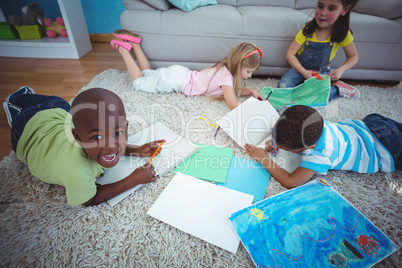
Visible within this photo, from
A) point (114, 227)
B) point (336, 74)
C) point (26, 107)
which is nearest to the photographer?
point (114, 227)

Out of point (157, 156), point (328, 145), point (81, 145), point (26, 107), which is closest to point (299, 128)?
point (328, 145)

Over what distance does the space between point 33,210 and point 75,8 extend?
1.70 meters

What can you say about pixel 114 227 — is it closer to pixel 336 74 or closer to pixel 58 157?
pixel 58 157

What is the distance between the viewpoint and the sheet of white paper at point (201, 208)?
0.62 m

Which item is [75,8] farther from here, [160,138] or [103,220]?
[103,220]

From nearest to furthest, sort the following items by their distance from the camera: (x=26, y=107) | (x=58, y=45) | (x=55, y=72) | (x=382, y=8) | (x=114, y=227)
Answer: (x=114, y=227) < (x=26, y=107) < (x=382, y=8) < (x=55, y=72) < (x=58, y=45)

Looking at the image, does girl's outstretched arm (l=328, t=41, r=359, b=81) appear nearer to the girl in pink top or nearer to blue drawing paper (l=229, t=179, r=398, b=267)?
the girl in pink top

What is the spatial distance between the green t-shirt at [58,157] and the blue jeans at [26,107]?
8cm

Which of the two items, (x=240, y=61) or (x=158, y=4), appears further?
(x=158, y=4)

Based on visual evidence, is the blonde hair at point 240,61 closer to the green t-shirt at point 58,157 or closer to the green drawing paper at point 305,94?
the green drawing paper at point 305,94

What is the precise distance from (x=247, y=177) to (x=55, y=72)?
163cm

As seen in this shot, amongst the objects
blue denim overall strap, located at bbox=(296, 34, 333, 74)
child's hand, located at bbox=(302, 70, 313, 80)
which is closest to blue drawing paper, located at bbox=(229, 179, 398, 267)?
child's hand, located at bbox=(302, 70, 313, 80)

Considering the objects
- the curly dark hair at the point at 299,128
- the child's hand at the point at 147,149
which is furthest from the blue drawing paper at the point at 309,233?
the child's hand at the point at 147,149

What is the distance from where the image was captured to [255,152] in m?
0.86
